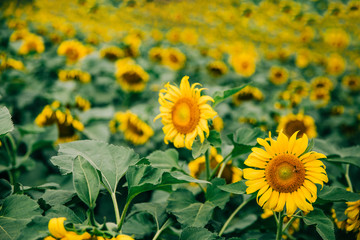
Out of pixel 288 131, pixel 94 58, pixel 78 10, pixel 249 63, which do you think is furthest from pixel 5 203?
pixel 78 10

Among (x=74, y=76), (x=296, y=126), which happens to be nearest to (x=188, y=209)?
(x=296, y=126)

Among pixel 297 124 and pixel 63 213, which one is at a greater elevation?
pixel 63 213

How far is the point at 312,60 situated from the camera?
13.1ft

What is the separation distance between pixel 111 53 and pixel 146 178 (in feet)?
6.23

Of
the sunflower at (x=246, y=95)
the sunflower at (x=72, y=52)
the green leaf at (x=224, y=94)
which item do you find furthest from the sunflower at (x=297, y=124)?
the sunflower at (x=72, y=52)

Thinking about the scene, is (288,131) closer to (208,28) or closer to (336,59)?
(336,59)

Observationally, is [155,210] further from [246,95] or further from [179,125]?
[246,95]

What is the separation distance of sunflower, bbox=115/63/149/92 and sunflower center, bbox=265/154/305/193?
1559 mm

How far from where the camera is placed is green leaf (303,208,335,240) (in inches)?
27.5

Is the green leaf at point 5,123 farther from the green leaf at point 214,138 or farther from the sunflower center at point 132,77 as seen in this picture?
the sunflower center at point 132,77

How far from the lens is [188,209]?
2.61ft

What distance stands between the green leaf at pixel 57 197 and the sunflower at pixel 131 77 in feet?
4.76

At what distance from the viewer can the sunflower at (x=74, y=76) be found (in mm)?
2131

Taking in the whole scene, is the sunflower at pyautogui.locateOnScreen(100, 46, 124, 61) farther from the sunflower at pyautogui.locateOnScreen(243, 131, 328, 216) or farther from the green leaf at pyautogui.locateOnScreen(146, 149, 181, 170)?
the sunflower at pyautogui.locateOnScreen(243, 131, 328, 216)
